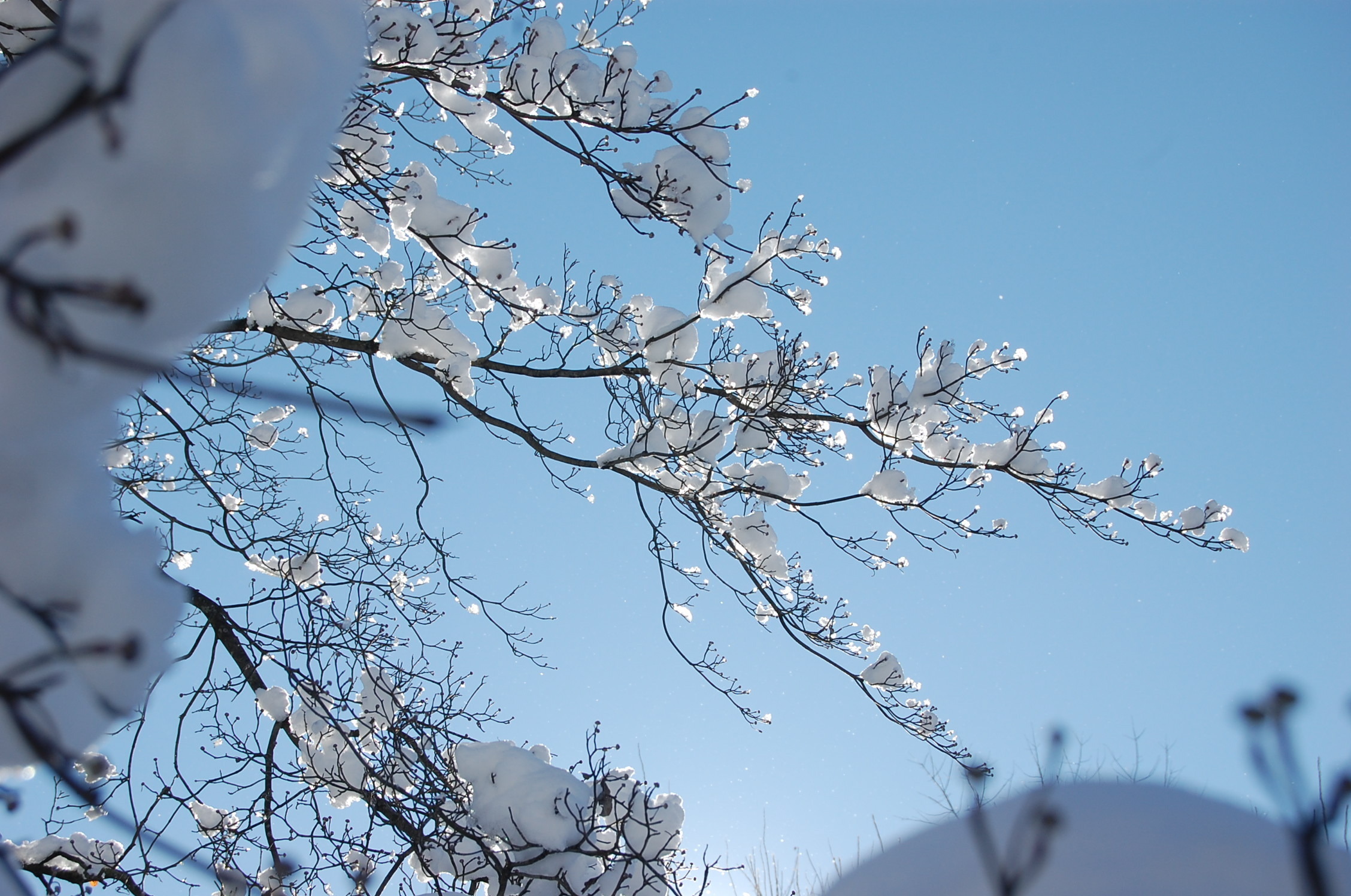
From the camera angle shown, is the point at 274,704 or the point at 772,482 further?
the point at 772,482

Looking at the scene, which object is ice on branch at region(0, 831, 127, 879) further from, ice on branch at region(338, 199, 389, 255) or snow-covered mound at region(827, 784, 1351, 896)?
snow-covered mound at region(827, 784, 1351, 896)

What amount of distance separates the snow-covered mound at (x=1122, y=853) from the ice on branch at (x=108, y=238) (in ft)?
2.73

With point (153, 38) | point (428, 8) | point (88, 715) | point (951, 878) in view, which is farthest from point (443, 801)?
point (428, 8)

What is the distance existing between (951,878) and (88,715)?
0.96 m

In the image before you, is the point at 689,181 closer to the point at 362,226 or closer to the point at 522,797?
the point at 362,226

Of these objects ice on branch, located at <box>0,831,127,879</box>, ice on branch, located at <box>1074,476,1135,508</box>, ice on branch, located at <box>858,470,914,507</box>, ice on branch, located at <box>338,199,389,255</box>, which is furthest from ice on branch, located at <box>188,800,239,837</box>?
ice on branch, located at <box>1074,476,1135,508</box>

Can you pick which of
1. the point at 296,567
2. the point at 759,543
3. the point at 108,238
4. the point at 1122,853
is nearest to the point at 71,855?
the point at 296,567

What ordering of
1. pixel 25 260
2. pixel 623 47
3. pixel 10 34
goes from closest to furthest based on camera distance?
pixel 25 260, pixel 10 34, pixel 623 47

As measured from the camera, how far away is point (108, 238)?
677 mm

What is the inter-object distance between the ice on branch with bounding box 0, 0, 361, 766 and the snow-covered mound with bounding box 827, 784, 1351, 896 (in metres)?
0.83

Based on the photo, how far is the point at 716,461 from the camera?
430cm

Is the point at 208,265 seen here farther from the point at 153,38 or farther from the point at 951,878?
the point at 951,878

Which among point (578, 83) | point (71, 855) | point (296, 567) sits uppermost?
point (578, 83)

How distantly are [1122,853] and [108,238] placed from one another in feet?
3.83
